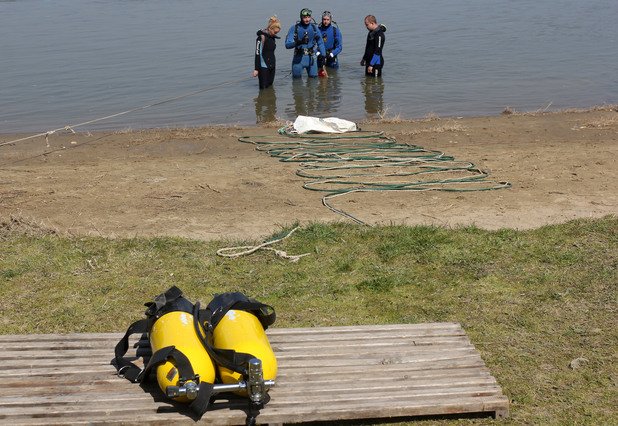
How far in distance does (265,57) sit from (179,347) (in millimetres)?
12689

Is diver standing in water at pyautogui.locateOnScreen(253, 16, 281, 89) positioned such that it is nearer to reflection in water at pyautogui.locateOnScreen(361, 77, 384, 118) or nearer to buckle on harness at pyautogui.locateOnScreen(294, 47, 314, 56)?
buckle on harness at pyautogui.locateOnScreen(294, 47, 314, 56)

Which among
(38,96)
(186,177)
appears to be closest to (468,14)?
(38,96)

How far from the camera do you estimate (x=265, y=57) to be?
16391 millimetres

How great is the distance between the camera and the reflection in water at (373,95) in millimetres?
15840

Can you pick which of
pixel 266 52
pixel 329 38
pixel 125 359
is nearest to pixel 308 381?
pixel 125 359

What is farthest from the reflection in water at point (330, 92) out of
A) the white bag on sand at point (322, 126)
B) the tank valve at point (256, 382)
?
the tank valve at point (256, 382)

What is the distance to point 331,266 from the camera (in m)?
6.63

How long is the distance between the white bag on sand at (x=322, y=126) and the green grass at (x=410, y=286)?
4930 millimetres

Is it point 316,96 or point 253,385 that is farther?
point 316,96

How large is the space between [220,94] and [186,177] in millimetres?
8275

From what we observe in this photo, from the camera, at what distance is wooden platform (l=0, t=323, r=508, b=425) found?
13.6 ft

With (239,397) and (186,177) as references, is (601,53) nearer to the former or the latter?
(186,177)

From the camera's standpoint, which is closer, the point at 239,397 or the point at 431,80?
the point at 239,397

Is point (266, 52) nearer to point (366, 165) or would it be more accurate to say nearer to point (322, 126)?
point (322, 126)
